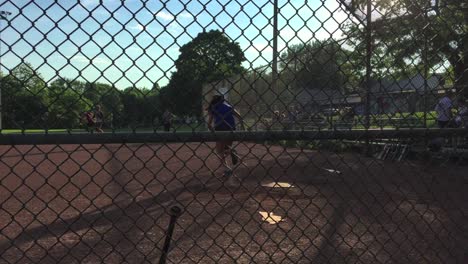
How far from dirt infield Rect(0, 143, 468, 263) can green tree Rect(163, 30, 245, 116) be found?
608mm

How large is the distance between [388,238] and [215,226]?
1.94 meters

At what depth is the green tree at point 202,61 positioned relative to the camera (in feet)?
9.61

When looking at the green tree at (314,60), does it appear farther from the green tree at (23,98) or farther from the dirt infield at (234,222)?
the green tree at (23,98)

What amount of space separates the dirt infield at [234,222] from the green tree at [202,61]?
2.00 ft

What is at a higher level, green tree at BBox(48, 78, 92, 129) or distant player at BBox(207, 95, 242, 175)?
distant player at BBox(207, 95, 242, 175)

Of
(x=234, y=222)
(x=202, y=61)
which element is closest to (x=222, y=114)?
(x=234, y=222)

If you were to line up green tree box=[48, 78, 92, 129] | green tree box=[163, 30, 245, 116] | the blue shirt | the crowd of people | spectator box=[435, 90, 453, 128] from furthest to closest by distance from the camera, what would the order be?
spectator box=[435, 90, 453, 128] < the crowd of people < the blue shirt < green tree box=[163, 30, 245, 116] < green tree box=[48, 78, 92, 129]

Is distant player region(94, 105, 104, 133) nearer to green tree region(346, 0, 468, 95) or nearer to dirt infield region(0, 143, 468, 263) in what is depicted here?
dirt infield region(0, 143, 468, 263)

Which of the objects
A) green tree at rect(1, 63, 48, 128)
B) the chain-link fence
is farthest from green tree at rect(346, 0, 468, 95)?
green tree at rect(1, 63, 48, 128)

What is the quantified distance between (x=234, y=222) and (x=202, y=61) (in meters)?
3.18

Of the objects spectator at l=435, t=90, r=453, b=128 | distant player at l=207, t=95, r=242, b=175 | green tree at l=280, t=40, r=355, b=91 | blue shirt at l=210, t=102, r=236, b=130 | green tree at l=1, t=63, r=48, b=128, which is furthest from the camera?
spectator at l=435, t=90, r=453, b=128

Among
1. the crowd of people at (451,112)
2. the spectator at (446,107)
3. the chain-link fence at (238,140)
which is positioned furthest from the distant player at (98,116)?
the spectator at (446,107)

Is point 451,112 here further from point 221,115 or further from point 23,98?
point 23,98

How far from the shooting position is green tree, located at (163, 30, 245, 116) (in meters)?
2.93
